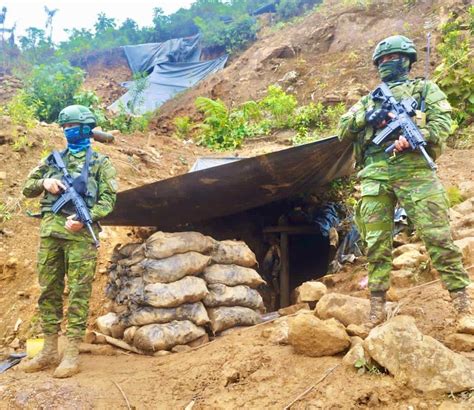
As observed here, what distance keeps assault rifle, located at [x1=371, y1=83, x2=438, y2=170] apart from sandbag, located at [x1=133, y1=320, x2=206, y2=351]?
2120 mm

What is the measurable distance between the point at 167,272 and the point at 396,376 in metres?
2.23

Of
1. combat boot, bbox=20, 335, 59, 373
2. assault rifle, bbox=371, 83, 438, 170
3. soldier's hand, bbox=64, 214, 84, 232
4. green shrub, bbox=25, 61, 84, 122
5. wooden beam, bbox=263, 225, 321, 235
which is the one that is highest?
green shrub, bbox=25, 61, 84, 122

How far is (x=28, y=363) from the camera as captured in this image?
3666 millimetres

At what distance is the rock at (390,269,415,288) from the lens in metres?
4.16

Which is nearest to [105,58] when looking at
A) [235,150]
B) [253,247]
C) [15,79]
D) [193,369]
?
[15,79]

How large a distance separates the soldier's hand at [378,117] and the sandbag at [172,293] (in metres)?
2.01

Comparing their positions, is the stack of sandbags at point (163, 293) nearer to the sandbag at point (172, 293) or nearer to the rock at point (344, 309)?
the sandbag at point (172, 293)

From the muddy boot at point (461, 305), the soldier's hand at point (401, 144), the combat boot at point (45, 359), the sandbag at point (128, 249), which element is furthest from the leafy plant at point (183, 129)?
the muddy boot at point (461, 305)

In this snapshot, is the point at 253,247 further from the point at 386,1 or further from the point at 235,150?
the point at 386,1

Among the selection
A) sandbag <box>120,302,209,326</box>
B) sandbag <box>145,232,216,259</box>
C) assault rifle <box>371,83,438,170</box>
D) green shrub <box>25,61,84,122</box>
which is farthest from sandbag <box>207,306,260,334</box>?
green shrub <box>25,61,84,122</box>

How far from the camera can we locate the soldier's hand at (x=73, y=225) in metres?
3.57

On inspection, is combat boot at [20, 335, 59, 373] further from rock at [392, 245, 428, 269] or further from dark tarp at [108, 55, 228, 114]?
dark tarp at [108, 55, 228, 114]

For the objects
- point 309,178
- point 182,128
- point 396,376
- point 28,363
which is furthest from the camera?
point 182,128

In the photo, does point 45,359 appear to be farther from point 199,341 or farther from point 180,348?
point 199,341
